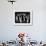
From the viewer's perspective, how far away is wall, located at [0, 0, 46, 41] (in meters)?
4.39

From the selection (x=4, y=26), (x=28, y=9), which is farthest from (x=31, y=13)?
(x=4, y=26)

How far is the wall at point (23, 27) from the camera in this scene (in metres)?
4.39

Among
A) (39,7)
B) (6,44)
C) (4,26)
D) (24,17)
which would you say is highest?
(39,7)

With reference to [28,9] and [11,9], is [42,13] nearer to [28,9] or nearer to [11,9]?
[28,9]

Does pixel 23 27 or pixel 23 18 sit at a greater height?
pixel 23 18

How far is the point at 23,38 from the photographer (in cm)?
402

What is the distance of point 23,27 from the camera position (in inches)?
175

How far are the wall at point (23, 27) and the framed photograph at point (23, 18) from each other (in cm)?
12

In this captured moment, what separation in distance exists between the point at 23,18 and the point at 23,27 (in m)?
0.28

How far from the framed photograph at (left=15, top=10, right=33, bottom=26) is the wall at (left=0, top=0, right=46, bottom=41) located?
0.12 m

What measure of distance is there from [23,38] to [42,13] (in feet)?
3.37

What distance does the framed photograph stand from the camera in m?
4.41

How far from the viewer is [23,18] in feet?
14.6

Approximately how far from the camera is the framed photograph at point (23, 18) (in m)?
4.41
